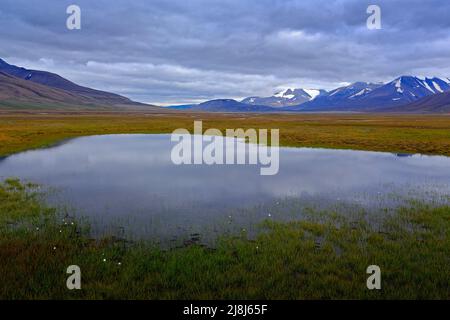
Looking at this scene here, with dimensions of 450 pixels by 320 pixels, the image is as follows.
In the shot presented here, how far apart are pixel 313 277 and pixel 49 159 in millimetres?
31999

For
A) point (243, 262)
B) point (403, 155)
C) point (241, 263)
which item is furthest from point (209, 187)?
point (403, 155)

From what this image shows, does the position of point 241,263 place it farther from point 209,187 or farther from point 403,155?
point 403,155

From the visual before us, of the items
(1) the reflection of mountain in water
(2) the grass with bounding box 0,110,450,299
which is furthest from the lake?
(1) the reflection of mountain in water

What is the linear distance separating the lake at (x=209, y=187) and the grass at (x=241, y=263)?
1.92 meters

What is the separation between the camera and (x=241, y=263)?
1055 centimetres

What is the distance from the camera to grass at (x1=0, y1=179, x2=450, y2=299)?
28.6 feet

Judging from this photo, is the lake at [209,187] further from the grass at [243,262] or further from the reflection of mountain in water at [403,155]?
the reflection of mountain in water at [403,155]

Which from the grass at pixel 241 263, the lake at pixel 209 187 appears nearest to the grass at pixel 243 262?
the grass at pixel 241 263

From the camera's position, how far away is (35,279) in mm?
9156

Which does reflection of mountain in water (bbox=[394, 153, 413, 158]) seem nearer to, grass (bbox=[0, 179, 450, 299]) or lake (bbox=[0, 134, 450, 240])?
lake (bbox=[0, 134, 450, 240])

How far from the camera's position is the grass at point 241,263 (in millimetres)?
8727

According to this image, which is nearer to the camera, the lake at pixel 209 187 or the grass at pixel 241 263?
the grass at pixel 241 263

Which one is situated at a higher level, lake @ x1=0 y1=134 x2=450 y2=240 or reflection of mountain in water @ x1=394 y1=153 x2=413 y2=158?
reflection of mountain in water @ x1=394 y1=153 x2=413 y2=158

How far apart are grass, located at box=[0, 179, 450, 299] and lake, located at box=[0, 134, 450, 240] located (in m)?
1.92
